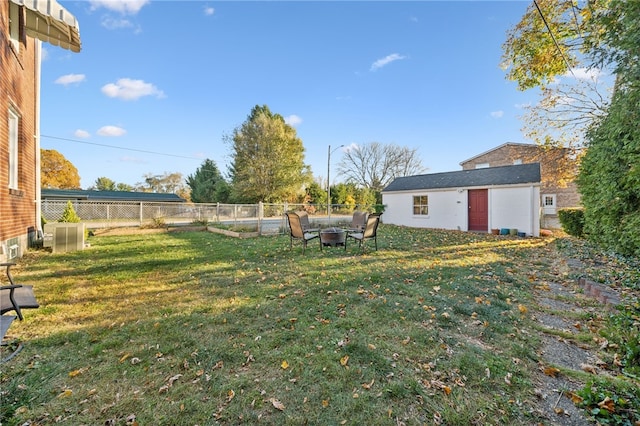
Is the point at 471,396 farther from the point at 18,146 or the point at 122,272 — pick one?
the point at 18,146

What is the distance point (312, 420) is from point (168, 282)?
4.12m

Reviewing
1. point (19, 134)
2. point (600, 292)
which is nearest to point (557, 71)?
point (600, 292)

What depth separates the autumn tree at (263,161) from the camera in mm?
26109

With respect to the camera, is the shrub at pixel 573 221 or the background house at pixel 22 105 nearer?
the background house at pixel 22 105

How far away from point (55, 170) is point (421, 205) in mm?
39096

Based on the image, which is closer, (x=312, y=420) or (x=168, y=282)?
(x=312, y=420)

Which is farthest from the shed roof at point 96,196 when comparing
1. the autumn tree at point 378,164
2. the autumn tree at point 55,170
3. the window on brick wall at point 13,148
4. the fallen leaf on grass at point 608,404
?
the fallen leaf on grass at point 608,404

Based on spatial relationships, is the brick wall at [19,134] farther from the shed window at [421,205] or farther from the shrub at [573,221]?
the shrub at [573,221]

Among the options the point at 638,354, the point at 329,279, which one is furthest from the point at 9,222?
the point at 638,354

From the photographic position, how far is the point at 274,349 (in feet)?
8.61

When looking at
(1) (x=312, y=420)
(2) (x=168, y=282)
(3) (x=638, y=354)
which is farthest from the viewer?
(2) (x=168, y=282)

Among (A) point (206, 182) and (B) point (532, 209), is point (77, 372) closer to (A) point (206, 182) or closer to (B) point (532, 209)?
(B) point (532, 209)

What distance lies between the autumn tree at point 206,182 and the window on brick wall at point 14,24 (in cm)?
2510

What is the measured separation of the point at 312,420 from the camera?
176 centimetres
